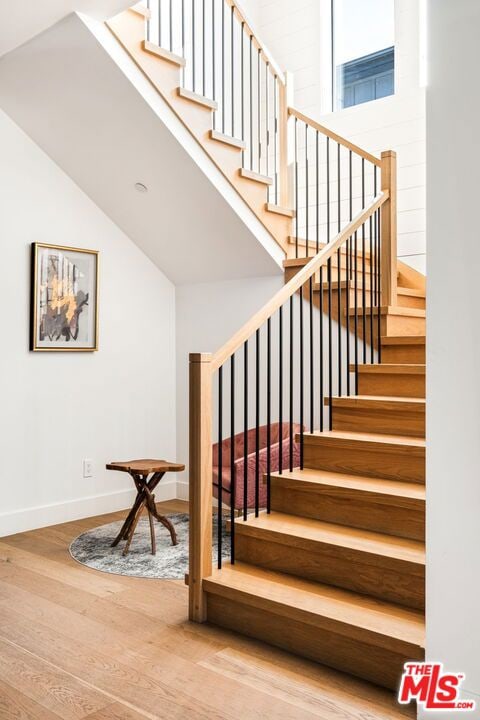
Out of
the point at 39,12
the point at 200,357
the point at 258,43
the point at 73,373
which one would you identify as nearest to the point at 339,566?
the point at 200,357

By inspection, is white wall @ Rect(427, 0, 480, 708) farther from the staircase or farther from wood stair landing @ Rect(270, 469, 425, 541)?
wood stair landing @ Rect(270, 469, 425, 541)

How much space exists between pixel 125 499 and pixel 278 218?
7.65 feet

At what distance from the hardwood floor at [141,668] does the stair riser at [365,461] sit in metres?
0.94

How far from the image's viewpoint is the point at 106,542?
4.11 metres

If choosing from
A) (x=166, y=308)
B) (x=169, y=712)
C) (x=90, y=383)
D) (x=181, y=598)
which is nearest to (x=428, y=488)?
(x=169, y=712)

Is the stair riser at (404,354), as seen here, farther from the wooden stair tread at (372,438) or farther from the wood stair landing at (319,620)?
the wood stair landing at (319,620)

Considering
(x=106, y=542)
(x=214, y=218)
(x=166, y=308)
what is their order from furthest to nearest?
1. (x=166, y=308)
2. (x=214, y=218)
3. (x=106, y=542)

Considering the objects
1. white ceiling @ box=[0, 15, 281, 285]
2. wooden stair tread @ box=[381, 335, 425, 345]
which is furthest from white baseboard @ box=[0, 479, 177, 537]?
wooden stair tread @ box=[381, 335, 425, 345]

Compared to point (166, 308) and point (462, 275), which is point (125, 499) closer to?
point (166, 308)

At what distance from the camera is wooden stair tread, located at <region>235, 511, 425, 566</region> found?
2631mm

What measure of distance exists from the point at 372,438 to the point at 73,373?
2264 millimetres

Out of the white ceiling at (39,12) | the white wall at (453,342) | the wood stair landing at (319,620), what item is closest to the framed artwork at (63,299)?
the white ceiling at (39,12)

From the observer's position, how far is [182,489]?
5430 mm

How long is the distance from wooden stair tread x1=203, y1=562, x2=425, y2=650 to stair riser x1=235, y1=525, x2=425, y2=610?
1.2 inches
